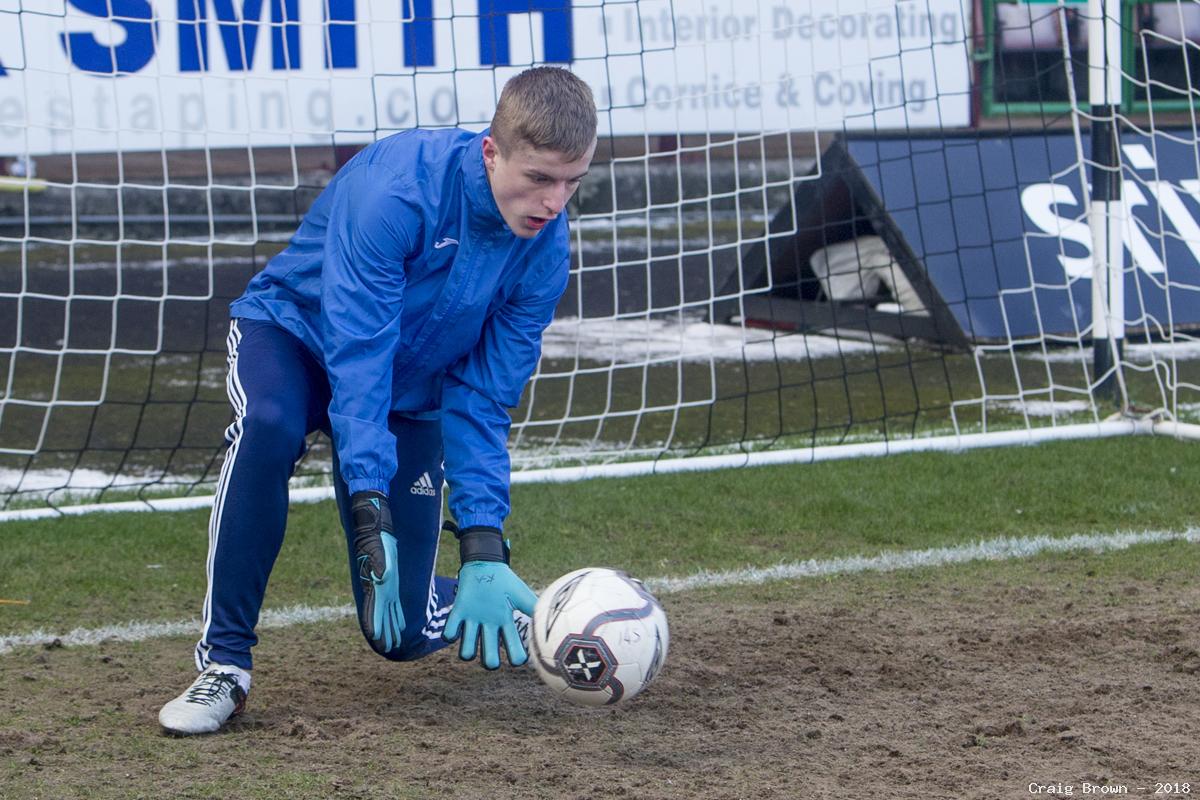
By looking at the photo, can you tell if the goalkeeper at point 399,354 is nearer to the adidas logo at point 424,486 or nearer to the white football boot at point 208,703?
the white football boot at point 208,703

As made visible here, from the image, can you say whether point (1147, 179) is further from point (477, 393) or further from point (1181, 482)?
point (477, 393)

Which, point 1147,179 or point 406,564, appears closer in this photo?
point 406,564

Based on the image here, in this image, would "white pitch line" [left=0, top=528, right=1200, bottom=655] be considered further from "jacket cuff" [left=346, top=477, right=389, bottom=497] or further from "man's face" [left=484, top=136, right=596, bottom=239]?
"man's face" [left=484, top=136, right=596, bottom=239]

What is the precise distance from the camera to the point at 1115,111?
668 centimetres

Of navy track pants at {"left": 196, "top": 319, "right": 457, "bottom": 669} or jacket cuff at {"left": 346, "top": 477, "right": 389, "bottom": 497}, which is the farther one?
navy track pants at {"left": 196, "top": 319, "right": 457, "bottom": 669}

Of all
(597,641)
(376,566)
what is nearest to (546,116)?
(376,566)

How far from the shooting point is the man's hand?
123 inches

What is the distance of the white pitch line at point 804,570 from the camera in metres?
4.16

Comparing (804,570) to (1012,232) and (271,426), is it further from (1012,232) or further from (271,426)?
(1012,232)

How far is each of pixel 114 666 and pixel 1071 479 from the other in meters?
3.62

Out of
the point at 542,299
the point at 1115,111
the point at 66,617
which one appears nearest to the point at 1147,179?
the point at 1115,111

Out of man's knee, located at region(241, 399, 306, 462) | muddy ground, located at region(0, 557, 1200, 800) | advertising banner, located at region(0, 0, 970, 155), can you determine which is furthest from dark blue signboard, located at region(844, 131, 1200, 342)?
man's knee, located at region(241, 399, 306, 462)

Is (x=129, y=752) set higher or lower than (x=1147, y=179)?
lower

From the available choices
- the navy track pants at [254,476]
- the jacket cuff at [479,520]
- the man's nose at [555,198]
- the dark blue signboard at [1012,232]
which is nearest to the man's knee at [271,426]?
the navy track pants at [254,476]
